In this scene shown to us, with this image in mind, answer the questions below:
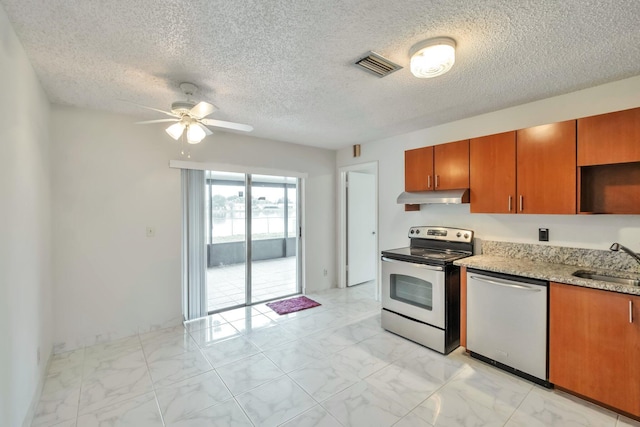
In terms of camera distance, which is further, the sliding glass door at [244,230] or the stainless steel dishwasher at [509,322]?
the sliding glass door at [244,230]

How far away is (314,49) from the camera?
1.82m

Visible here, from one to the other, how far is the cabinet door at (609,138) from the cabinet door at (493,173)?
1.58ft

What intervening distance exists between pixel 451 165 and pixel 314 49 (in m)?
1.98

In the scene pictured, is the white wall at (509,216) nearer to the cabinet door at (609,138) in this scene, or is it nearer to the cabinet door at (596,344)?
the cabinet door at (609,138)

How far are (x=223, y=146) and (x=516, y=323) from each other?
3659 millimetres

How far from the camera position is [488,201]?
9.14ft

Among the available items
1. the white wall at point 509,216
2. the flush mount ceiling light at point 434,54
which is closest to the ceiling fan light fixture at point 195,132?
the flush mount ceiling light at point 434,54

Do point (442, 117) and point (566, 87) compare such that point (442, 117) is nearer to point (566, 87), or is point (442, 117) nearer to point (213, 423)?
point (566, 87)

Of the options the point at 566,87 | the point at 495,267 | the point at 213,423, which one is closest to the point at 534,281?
the point at 495,267

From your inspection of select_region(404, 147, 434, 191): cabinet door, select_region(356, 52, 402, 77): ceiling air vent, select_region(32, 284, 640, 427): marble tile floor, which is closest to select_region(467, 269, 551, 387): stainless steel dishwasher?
select_region(32, 284, 640, 427): marble tile floor

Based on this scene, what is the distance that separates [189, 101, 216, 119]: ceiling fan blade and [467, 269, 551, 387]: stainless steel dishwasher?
2580 millimetres

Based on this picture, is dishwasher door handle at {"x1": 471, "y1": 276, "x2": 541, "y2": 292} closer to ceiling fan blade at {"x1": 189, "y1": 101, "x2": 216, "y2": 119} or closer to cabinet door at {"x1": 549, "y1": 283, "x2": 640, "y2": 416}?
cabinet door at {"x1": 549, "y1": 283, "x2": 640, "y2": 416}

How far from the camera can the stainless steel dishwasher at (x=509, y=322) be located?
7.18 feet

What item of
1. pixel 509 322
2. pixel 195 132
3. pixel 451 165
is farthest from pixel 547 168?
pixel 195 132
